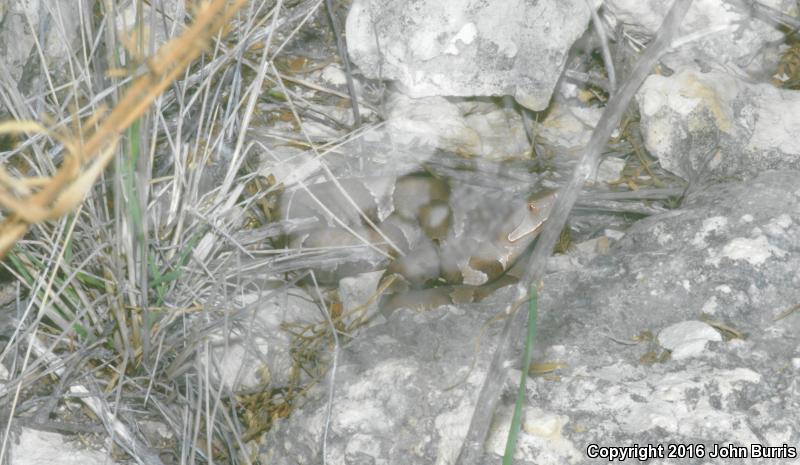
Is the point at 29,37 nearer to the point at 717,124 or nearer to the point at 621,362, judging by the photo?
the point at 621,362

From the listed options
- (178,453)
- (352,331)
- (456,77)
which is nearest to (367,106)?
(456,77)

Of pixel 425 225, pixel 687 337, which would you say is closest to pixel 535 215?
pixel 425 225

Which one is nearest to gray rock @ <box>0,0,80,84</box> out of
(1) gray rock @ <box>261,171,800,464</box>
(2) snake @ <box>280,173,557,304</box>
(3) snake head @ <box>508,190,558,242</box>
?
(2) snake @ <box>280,173,557,304</box>

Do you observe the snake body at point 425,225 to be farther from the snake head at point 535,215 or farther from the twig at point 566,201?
the twig at point 566,201

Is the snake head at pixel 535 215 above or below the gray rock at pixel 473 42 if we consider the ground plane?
below

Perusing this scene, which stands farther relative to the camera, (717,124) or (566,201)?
(717,124)

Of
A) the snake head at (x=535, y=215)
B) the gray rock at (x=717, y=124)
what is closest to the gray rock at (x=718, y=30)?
the gray rock at (x=717, y=124)

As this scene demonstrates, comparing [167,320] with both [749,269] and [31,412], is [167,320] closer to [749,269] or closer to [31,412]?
[31,412]

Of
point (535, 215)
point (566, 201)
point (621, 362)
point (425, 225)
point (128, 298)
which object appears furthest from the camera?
point (425, 225)
